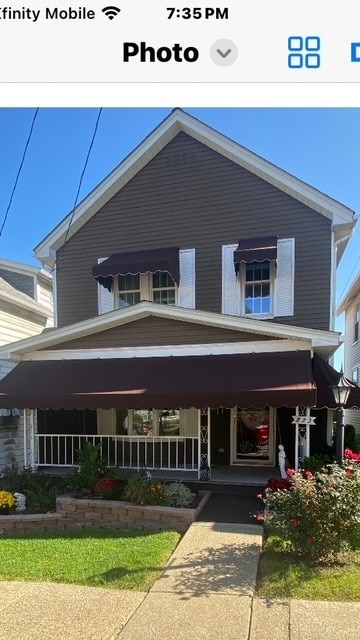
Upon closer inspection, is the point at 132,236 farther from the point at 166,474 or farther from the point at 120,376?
the point at 166,474

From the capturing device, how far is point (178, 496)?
717 centimetres

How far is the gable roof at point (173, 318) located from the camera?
8219 mm

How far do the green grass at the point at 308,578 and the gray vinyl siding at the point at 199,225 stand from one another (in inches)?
238

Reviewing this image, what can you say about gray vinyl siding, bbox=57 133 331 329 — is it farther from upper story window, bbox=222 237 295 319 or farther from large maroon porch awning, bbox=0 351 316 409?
large maroon porch awning, bbox=0 351 316 409

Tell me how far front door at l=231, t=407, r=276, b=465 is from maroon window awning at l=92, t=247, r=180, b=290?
4.21 metres

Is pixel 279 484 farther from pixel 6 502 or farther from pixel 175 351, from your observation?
pixel 6 502

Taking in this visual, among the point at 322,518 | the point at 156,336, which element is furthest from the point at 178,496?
the point at 156,336

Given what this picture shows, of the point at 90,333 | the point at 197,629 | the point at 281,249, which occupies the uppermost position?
the point at 281,249

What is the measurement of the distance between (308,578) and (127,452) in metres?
7.01

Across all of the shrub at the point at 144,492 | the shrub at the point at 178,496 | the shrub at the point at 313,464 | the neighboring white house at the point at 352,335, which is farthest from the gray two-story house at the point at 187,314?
the neighboring white house at the point at 352,335

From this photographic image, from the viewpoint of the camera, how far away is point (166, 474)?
360 inches

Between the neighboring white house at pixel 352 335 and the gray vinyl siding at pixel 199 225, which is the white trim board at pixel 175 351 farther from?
the neighboring white house at pixel 352 335
